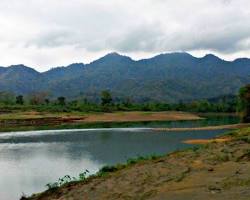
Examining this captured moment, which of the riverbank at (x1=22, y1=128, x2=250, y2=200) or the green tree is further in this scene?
the green tree

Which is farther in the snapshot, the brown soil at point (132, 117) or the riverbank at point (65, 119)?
the brown soil at point (132, 117)

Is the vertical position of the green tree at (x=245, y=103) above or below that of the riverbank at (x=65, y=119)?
above

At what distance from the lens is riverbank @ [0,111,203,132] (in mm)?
140875

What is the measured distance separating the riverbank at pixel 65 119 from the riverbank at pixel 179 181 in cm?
10756

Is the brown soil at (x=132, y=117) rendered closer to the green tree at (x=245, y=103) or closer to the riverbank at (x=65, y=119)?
the riverbank at (x=65, y=119)

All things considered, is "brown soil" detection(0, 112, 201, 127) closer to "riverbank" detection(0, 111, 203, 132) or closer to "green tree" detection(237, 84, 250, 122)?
"riverbank" detection(0, 111, 203, 132)

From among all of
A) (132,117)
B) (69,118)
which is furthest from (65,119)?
(132,117)

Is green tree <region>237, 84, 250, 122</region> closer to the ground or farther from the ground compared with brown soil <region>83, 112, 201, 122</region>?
farther from the ground

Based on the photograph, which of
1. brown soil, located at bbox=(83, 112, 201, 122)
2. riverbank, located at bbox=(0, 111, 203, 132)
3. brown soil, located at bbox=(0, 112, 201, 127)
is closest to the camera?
riverbank, located at bbox=(0, 111, 203, 132)

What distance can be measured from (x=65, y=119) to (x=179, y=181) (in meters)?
141

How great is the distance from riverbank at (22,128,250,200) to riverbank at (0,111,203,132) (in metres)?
108

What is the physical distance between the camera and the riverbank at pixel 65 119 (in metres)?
141

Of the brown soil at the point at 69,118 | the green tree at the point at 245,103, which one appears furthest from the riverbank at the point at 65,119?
the green tree at the point at 245,103

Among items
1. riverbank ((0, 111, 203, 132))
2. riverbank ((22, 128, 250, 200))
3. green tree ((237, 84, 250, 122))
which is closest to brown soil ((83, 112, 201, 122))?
riverbank ((0, 111, 203, 132))
